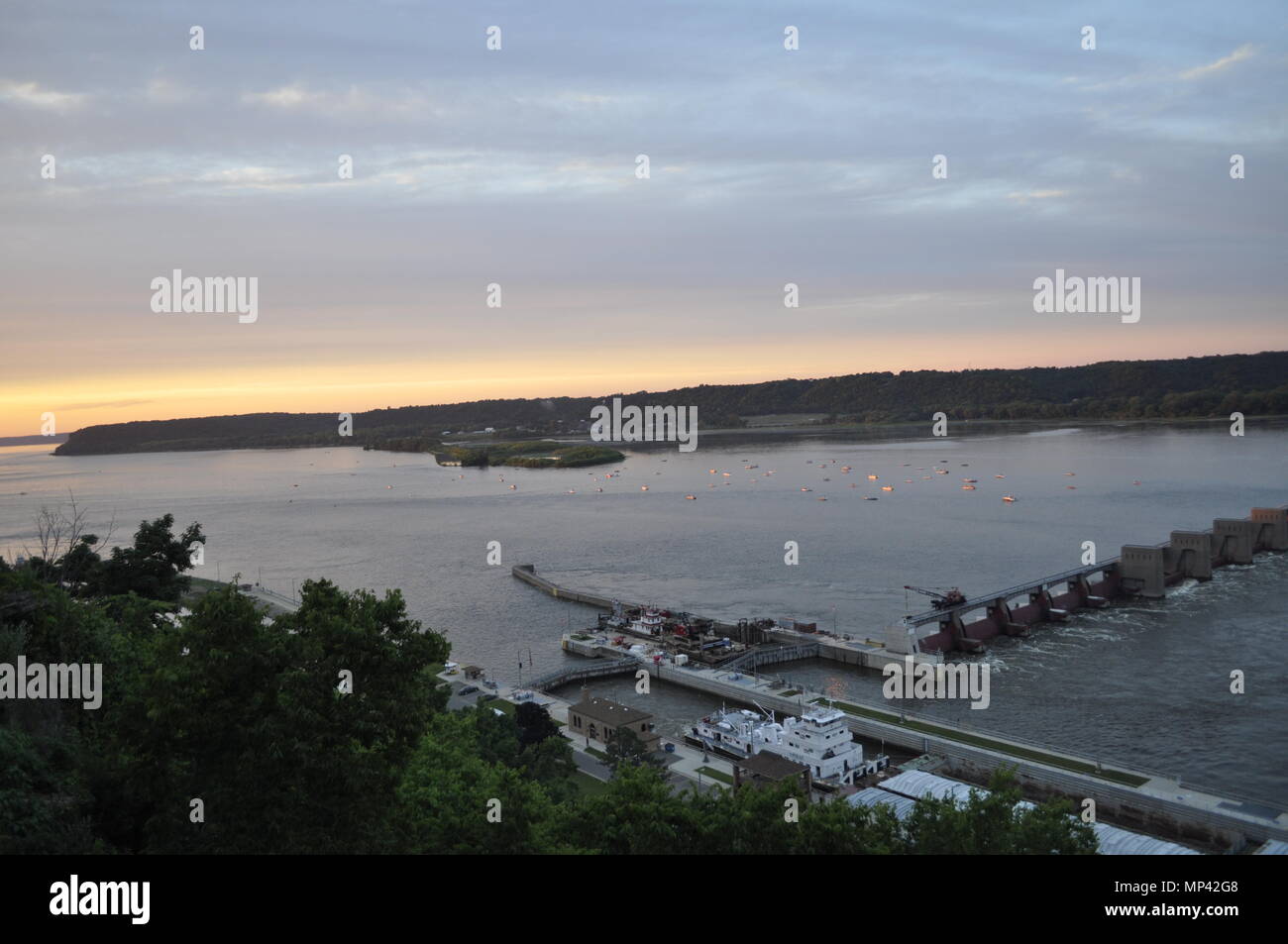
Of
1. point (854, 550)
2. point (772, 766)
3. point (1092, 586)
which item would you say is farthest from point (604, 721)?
point (854, 550)

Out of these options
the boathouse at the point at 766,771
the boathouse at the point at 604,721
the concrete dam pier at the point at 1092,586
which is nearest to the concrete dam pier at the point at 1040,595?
the concrete dam pier at the point at 1092,586

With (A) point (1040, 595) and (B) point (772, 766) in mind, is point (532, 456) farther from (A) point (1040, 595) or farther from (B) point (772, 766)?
(B) point (772, 766)

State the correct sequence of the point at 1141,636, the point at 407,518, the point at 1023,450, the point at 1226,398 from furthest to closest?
the point at 1226,398 → the point at 1023,450 → the point at 407,518 → the point at 1141,636

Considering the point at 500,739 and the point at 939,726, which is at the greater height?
the point at 500,739

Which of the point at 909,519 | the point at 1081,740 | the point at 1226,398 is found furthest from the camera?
the point at 1226,398

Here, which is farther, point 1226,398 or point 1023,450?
point 1226,398
